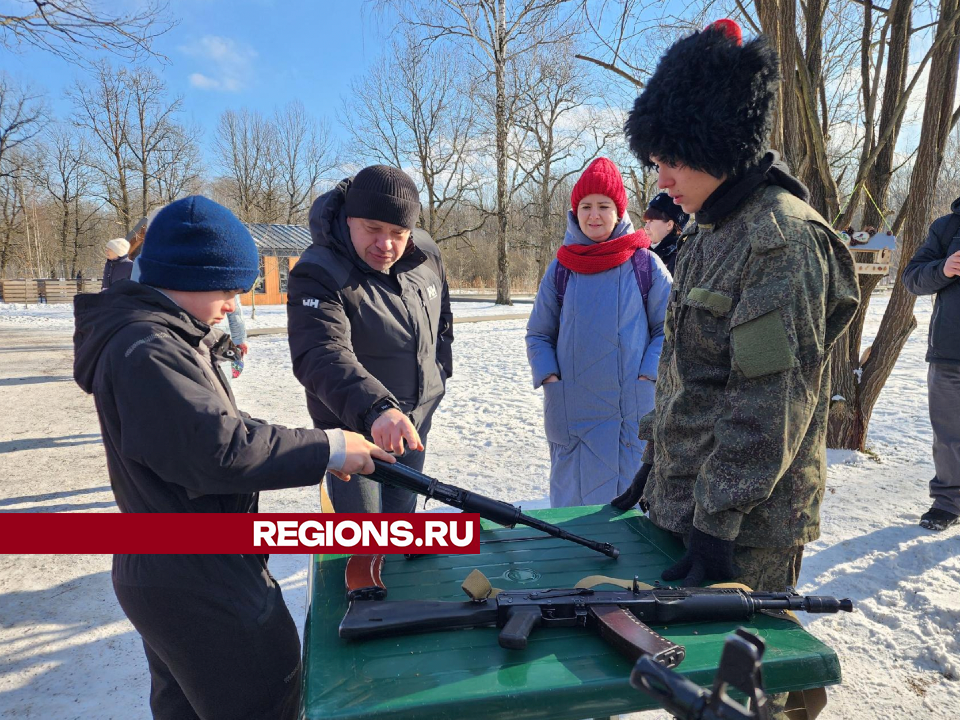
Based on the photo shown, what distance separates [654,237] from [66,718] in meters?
3.63

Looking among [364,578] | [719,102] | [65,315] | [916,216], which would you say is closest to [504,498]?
[364,578]

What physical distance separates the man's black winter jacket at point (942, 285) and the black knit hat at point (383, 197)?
3138 millimetres

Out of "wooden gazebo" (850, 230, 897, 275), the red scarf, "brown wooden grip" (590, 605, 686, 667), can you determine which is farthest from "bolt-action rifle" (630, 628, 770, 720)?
"wooden gazebo" (850, 230, 897, 275)

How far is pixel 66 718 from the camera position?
2244mm

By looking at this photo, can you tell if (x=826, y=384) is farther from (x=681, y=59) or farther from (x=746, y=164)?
(x=681, y=59)

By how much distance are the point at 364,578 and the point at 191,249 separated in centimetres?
95

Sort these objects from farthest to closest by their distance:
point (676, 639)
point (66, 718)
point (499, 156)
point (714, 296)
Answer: point (499, 156), point (66, 718), point (714, 296), point (676, 639)

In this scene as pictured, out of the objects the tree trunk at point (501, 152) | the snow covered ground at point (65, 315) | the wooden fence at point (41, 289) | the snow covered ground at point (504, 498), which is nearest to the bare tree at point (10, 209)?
the wooden fence at point (41, 289)

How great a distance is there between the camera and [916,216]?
4.68 meters

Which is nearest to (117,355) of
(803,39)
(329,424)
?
(329,424)

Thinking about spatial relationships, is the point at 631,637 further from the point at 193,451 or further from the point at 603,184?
the point at 603,184

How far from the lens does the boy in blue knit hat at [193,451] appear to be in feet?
4.54

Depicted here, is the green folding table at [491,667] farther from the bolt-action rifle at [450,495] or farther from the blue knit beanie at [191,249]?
the blue knit beanie at [191,249]

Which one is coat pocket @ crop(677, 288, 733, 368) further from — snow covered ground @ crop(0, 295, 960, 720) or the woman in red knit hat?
snow covered ground @ crop(0, 295, 960, 720)
